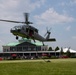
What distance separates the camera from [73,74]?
2434 cm

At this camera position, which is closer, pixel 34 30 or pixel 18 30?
pixel 18 30

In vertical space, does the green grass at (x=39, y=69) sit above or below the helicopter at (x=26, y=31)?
below

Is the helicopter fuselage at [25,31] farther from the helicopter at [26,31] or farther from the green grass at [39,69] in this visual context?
the green grass at [39,69]

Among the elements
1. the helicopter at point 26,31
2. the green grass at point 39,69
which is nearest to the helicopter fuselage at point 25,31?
the helicopter at point 26,31

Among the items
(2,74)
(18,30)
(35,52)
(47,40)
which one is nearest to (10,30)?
(18,30)

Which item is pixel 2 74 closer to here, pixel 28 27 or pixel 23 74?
pixel 23 74

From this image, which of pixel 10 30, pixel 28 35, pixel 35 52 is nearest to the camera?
pixel 10 30

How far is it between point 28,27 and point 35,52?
12377cm

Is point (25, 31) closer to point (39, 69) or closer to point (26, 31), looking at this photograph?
point (26, 31)

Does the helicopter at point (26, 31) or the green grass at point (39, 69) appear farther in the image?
the helicopter at point (26, 31)

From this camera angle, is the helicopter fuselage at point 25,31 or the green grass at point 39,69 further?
the helicopter fuselage at point 25,31

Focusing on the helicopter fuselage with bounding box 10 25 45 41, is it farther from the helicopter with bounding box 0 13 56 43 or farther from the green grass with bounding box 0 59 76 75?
the green grass with bounding box 0 59 76 75

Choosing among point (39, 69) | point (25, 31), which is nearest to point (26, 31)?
point (25, 31)

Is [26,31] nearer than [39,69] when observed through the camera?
No
